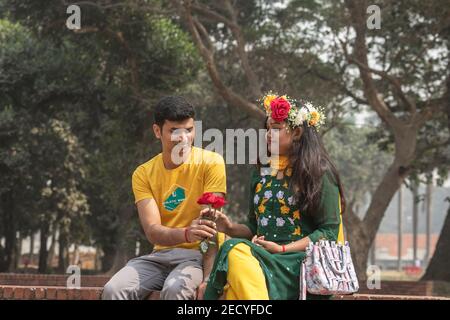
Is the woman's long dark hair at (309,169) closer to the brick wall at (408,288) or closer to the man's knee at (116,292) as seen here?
the man's knee at (116,292)

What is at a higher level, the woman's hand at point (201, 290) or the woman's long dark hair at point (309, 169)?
the woman's long dark hair at point (309, 169)

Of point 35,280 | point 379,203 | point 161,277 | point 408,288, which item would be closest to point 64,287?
point 161,277

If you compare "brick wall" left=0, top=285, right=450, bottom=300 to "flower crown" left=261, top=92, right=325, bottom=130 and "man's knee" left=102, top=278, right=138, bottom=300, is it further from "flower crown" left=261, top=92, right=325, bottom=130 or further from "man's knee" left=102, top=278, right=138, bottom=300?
"flower crown" left=261, top=92, right=325, bottom=130

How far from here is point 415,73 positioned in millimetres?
19422

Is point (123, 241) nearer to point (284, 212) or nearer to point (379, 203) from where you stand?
point (379, 203)

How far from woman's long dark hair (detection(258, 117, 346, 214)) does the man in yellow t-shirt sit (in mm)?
426

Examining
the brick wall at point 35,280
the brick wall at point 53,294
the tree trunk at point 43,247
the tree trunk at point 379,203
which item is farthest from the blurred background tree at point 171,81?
the brick wall at point 53,294

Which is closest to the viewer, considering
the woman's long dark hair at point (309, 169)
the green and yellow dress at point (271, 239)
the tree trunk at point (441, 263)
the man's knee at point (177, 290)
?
the green and yellow dress at point (271, 239)

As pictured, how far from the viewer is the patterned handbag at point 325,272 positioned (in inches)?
171

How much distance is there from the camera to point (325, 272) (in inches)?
172

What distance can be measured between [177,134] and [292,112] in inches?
25.4

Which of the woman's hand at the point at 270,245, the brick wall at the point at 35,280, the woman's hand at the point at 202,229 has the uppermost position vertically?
the woman's hand at the point at 202,229

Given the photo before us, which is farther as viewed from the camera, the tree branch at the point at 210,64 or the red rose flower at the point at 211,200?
the tree branch at the point at 210,64

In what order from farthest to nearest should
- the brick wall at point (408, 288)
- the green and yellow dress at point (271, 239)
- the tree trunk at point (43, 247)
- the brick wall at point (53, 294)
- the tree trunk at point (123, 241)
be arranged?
the tree trunk at point (43, 247) → the tree trunk at point (123, 241) → the brick wall at point (408, 288) → the brick wall at point (53, 294) → the green and yellow dress at point (271, 239)
